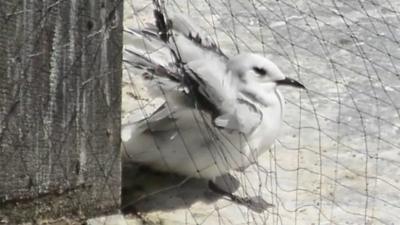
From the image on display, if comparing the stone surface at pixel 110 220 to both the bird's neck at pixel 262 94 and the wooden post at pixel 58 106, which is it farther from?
the bird's neck at pixel 262 94

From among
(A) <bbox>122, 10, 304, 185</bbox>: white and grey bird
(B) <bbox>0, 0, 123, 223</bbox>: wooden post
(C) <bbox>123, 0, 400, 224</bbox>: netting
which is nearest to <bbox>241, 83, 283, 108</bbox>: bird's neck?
(A) <bbox>122, 10, 304, 185</bbox>: white and grey bird

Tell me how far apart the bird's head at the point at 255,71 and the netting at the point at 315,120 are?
0.31m

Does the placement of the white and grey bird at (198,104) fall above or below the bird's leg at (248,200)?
Result: above

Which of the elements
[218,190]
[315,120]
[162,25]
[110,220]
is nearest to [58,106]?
[110,220]

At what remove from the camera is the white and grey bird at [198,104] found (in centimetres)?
266

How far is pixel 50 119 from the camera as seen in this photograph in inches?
91.8

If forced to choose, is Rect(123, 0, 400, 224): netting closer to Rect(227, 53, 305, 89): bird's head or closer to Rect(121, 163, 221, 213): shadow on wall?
Rect(121, 163, 221, 213): shadow on wall

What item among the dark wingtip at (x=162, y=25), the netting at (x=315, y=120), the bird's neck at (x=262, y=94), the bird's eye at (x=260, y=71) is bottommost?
the netting at (x=315, y=120)

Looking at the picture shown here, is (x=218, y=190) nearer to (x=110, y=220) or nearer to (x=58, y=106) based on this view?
(x=110, y=220)

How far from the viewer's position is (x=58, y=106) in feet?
7.70

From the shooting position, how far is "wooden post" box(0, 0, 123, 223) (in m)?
2.24

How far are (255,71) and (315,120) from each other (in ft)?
→ 2.20

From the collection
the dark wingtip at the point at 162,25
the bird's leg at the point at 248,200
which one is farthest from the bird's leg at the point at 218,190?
the dark wingtip at the point at 162,25

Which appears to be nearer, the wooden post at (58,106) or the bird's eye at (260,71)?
the wooden post at (58,106)
